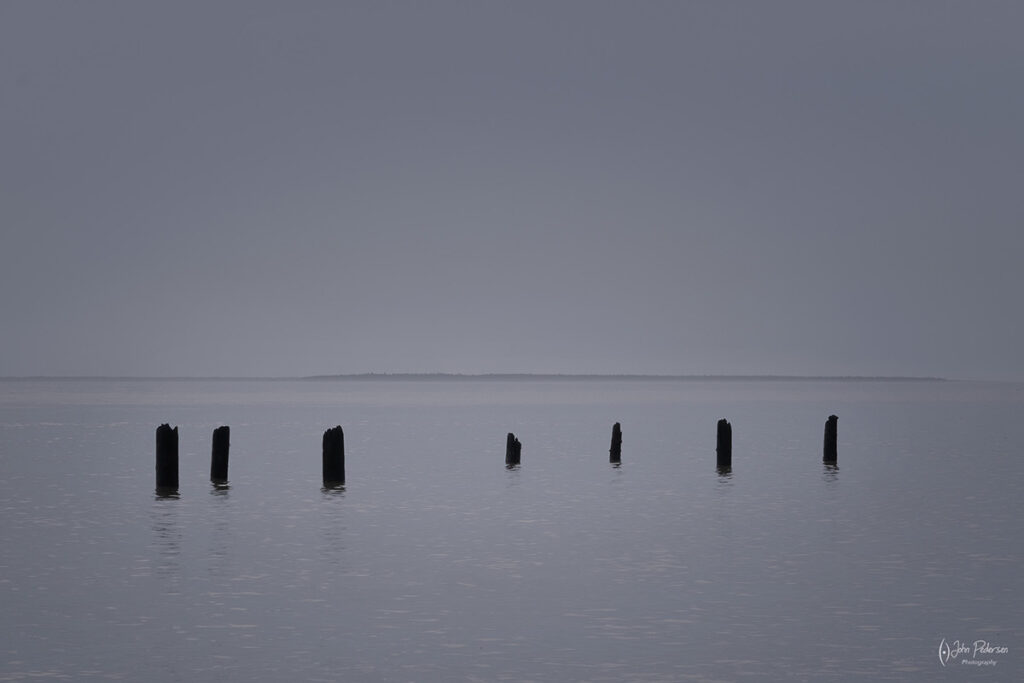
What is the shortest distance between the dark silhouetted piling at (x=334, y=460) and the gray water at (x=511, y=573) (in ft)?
1.53

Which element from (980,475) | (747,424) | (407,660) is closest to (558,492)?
(980,475)

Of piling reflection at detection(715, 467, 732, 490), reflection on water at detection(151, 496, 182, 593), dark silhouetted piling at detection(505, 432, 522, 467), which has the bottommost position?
piling reflection at detection(715, 467, 732, 490)

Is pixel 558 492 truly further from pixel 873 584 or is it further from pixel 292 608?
pixel 292 608

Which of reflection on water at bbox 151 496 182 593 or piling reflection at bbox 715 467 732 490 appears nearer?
reflection on water at bbox 151 496 182 593

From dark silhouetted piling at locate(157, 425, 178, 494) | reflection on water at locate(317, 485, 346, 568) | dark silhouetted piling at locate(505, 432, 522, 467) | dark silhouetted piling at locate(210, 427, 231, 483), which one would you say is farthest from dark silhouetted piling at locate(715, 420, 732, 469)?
dark silhouetted piling at locate(157, 425, 178, 494)

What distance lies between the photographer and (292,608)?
714 inches

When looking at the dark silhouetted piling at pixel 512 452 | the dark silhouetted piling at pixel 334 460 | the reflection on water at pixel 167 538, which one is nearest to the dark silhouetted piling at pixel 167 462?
the reflection on water at pixel 167 538

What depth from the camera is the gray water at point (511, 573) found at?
1498 cm

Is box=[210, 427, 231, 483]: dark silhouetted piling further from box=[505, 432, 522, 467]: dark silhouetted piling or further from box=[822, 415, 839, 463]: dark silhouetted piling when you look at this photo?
box=[822, 415, 839, 463]: dark silhouetted piling

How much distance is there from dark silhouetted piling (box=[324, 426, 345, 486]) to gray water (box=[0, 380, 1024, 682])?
47cm

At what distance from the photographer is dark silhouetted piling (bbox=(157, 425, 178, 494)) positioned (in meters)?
32.2

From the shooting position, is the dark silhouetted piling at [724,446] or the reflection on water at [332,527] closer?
the reflection on water at [332,527]

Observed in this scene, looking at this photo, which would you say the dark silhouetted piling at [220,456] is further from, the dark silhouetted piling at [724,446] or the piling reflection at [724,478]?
the dark silhouetted piling at [724,446]

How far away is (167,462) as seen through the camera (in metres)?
32.9
